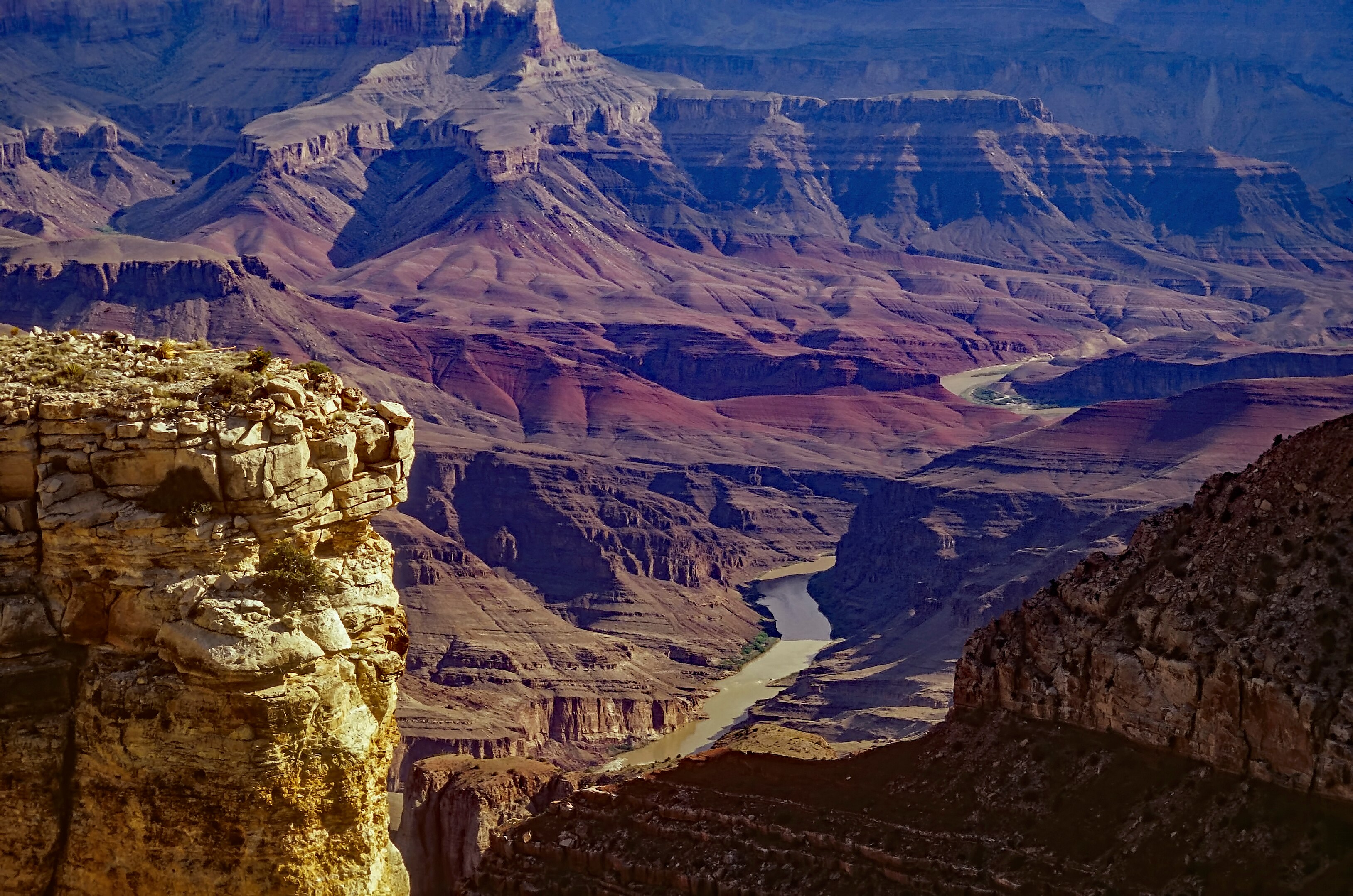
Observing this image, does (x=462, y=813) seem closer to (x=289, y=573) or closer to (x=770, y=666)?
(x=289, y=573)

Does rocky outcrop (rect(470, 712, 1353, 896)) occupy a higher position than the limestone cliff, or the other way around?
the limestone cliff

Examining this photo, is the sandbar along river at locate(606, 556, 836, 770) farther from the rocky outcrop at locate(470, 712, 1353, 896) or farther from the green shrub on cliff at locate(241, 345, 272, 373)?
the green shrub on cliff at locate(241, 345, 272, 373)

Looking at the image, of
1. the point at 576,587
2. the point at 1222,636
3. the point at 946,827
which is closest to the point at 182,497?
the point at 1222,636

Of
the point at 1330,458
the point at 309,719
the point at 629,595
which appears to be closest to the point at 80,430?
the point at 309,719

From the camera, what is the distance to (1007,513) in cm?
16562

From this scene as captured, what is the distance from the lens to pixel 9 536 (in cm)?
2391

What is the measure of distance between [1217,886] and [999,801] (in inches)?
248

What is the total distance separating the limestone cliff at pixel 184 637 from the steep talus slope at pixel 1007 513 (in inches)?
3811

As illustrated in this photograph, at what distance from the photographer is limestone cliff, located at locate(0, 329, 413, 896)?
77.2ft

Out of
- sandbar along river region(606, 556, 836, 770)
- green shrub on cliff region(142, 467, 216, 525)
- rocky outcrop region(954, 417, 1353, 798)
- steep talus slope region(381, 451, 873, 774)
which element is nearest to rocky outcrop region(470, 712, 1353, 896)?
rocky outcrop region(954, 417, 1353, 798)

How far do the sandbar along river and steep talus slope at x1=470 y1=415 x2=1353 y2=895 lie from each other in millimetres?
29496

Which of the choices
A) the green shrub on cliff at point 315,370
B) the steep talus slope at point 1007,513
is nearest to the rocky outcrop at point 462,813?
the green shrub on cliff at point 315,370

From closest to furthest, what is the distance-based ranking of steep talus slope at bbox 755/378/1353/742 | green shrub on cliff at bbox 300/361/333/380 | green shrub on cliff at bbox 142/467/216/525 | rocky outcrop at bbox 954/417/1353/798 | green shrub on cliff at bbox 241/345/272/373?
green shrub on cliff at bbox 142/467/216/525 → green shrub on cliff at bbox 241/345/272/373 → green shrub on cliff at bbox 300/361/333/380 → rocky outcrop at bbox 954/417/1353/798 → steep talus slope at bbox 755/378/1353/742

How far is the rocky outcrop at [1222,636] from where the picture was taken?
129 feet
